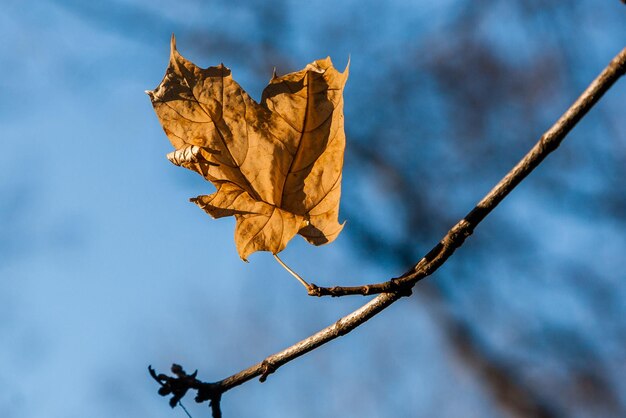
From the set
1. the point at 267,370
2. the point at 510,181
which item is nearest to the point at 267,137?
the point at 267,370

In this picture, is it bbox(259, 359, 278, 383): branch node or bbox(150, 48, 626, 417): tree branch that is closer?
bbox(150, 48, 626, 417): tree branch

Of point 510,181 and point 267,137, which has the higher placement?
point 267,137

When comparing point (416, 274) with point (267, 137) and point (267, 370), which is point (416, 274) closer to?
point (267, 370)

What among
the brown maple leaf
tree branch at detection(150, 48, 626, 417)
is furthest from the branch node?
the brown maple leaf

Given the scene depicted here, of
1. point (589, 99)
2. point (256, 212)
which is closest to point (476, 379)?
point (256, 212)

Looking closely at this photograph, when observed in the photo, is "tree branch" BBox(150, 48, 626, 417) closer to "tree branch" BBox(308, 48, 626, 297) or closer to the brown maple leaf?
"tree branch" BBox(308, 48, 626, 297)

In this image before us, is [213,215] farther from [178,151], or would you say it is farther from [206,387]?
[206,387]
